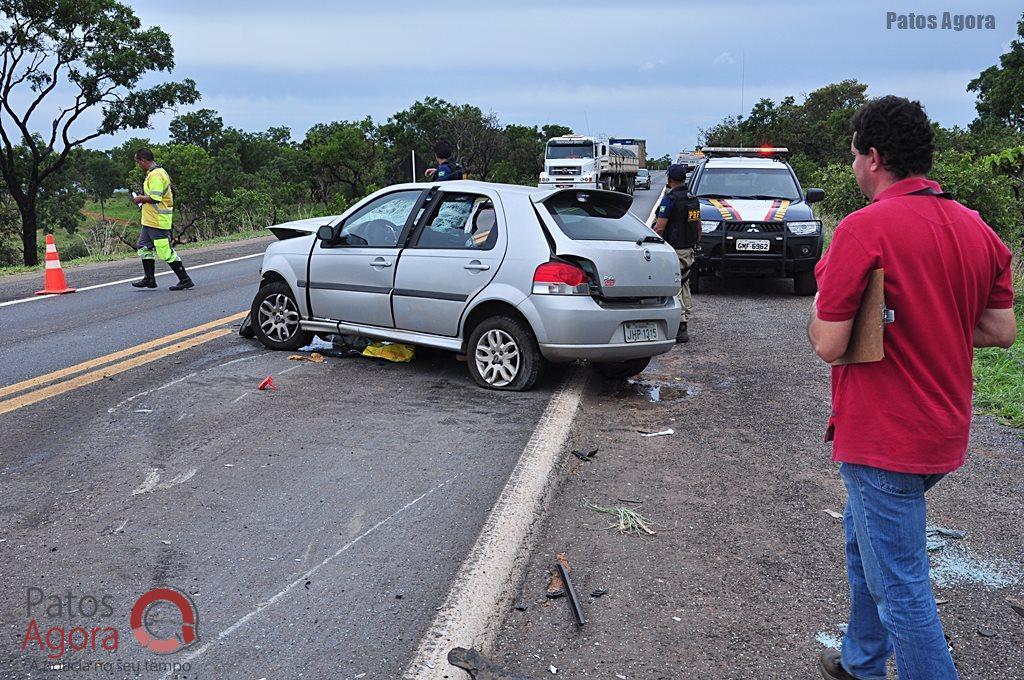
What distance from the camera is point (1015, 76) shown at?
49.1 meters

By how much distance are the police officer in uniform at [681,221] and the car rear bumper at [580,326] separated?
9.42 ft

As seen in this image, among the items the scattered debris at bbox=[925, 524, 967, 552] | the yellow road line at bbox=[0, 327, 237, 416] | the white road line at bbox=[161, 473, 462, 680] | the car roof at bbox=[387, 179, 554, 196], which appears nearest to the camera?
the white road line at bbox=[161, 473, 462, 680]

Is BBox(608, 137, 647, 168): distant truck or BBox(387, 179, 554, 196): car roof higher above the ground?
BBox(608, 137, 647, 168): distant truck

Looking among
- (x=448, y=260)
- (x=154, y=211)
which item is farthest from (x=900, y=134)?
(x=154, y=211)

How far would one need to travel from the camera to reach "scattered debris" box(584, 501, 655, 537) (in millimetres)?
4328

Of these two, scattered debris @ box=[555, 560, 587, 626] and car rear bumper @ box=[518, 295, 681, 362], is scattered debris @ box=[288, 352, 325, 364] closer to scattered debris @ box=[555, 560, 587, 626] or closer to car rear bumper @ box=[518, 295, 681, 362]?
car rear bumper @ box=[518, 295, 681, 362]

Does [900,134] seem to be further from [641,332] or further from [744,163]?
[744,163]

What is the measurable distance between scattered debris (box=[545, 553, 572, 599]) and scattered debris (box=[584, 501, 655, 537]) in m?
0.45

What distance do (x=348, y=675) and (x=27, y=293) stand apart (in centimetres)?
1217

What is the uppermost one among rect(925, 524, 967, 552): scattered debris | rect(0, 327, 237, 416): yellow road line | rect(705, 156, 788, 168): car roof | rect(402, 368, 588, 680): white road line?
rect(705, 156, 788, 168): car roof

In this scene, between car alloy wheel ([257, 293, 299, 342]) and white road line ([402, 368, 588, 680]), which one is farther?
car alloy wheel ([257, 293, 299, 342])

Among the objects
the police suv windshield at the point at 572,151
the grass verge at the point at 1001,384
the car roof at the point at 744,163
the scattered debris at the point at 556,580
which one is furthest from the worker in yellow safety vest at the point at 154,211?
the police suv windshield at the point at 572,151

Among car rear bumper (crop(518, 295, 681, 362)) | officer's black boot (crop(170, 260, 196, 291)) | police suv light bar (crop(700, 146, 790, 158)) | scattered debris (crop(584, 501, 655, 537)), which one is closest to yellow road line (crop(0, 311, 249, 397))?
officer's black boot (crop(170, 260, 196, 291))

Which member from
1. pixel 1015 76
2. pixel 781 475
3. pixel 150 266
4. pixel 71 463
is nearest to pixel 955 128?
pixel 1015 76
